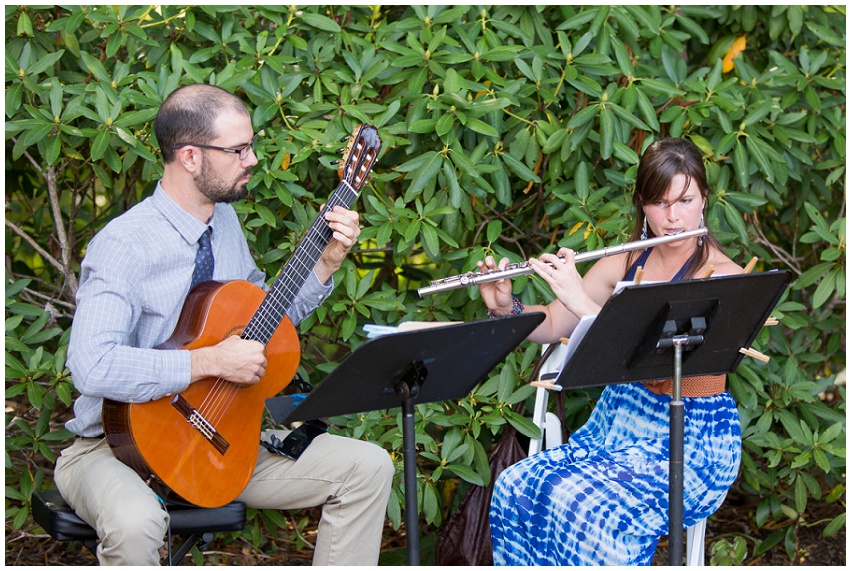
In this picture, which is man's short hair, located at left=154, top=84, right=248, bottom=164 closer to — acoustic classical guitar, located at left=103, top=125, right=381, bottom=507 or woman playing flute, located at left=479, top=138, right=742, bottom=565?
acoustic classical guitar, located at left=103, top=125, right=381, bottom=507

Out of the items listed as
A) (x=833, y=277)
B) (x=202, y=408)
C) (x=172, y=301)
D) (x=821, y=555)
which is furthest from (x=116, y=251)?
(x=821, y=555)

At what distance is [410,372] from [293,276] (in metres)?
0.51

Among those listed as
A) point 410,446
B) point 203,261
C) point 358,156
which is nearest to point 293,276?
point 203,261

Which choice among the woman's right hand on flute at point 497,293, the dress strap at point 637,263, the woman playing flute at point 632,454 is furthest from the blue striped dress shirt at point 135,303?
the dress strap at point 637,263

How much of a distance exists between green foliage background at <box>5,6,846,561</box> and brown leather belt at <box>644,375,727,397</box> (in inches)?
17.9

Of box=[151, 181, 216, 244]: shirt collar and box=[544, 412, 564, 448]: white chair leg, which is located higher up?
box=[151, 181, 216, 244]: shirt collar

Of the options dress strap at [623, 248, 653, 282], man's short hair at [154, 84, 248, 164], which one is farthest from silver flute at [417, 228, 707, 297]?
man's short hair at [154, 84, 248, 164]

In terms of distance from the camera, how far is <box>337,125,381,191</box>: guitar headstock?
8.04 feet

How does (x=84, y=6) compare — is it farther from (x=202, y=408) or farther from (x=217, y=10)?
(x=202, y=408)

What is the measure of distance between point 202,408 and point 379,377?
0.51m

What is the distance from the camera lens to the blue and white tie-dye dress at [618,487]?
2402 millimetres

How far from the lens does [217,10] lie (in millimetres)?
2877

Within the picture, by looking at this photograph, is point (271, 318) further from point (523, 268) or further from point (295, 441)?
point (523, 268)

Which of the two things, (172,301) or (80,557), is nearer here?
(172,301)
